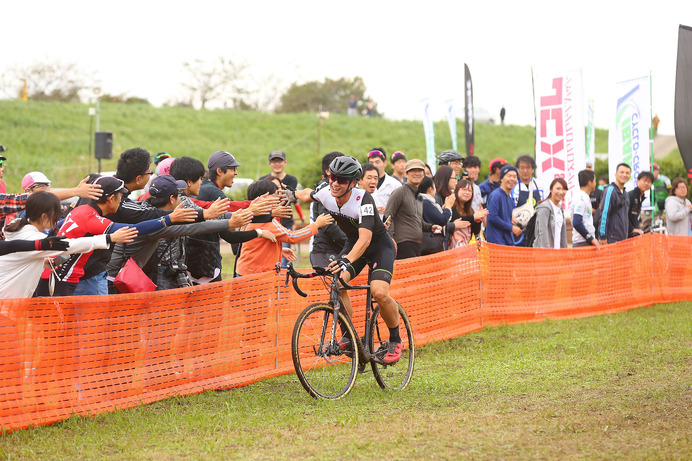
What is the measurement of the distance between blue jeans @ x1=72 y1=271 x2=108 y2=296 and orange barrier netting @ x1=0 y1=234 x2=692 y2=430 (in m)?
0.36

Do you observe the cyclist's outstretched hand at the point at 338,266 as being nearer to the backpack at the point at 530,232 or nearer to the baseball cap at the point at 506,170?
the baseball cap at the point at 506,170

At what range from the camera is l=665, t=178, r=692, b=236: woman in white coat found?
1536 cm

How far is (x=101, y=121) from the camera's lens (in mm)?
50312

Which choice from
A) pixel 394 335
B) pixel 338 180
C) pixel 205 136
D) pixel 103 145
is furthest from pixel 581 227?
pixel 205 136

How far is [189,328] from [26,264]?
1.51m

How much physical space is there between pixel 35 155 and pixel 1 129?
5.58 meters

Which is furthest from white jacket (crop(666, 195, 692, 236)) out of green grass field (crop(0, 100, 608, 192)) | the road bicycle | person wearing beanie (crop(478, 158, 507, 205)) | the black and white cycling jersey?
green grass field (crop(0, 100, 608, 192))

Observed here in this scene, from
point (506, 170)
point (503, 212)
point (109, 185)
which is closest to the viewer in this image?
point (109, 185)

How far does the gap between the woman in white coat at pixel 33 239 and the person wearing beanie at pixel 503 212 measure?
22.9ft

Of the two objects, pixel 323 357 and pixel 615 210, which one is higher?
pixel 615 210

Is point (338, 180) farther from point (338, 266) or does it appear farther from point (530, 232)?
point (530, 232)

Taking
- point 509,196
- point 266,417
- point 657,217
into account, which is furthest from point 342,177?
point 657,217

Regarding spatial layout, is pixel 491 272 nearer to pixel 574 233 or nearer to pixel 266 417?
pixel 574 233

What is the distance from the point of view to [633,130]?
666 inches
